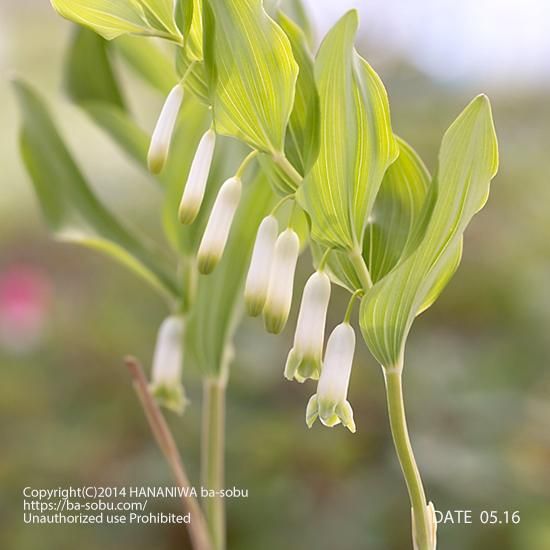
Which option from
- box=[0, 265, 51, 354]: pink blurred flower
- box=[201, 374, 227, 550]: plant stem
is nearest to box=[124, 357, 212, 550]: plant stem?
box=[201, 374, 227, 550]: plant stem

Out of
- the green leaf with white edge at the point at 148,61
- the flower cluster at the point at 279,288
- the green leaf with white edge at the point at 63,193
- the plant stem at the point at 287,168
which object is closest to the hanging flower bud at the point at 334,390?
the flower cluster at the point at 279,288

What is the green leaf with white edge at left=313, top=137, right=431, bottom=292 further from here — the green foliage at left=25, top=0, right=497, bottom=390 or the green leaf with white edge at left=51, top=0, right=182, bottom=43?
the green leaf with white edge at left=51, top=0, right=182, bottom=43

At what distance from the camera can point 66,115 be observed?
257cm

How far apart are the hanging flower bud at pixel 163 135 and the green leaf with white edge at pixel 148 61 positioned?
0.33m

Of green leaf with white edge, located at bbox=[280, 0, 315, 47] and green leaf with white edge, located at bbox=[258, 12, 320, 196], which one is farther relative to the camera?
green leaf with white edge, located at bbox=[280, 0, 315, 47]

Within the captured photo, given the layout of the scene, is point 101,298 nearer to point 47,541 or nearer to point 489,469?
point 47,541

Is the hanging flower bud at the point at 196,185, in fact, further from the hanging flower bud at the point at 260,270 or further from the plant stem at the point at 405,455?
the plant stem at the point at 405,455

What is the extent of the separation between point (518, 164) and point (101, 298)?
3.96ft

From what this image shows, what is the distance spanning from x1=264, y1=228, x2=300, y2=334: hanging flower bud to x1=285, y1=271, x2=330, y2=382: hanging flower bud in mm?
15

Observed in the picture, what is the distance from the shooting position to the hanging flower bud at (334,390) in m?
0.46

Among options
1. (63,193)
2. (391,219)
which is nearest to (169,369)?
(63,193)

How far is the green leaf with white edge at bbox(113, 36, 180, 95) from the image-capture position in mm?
803

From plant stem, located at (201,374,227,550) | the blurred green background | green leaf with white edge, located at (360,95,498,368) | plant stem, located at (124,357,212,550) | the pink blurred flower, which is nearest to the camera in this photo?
green leaf with white edge, located at (360,95,498,368)

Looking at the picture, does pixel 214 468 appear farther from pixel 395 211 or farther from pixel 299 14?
pixel 299 14
